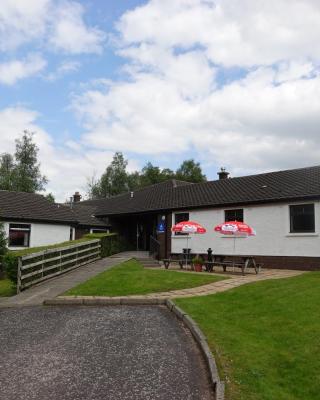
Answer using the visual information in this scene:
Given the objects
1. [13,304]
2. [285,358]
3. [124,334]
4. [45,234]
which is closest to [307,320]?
[285,358]

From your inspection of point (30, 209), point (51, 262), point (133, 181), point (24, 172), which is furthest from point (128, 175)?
point (51, 262)

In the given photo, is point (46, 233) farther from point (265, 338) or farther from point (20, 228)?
point (265, 338)

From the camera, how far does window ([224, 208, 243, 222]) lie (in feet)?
68.6

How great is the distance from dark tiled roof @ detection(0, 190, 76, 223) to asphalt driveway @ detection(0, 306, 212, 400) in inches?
670

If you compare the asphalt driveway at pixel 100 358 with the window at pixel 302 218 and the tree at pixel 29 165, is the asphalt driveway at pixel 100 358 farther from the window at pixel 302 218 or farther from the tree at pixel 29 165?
the tree at pixel 29 165

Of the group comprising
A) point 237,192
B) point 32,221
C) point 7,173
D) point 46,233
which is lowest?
point 46,233

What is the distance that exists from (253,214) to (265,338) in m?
13.5

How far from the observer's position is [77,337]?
7.70 m

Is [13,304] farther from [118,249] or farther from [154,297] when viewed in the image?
[118,249]

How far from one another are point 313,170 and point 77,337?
17011 mm

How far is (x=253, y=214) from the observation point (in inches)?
795

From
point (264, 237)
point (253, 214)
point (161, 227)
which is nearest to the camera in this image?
point (264, 237)

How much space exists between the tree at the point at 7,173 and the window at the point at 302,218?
40109 millimetres

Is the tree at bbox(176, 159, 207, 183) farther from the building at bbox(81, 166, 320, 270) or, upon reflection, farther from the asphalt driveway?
the asphalt driveway
